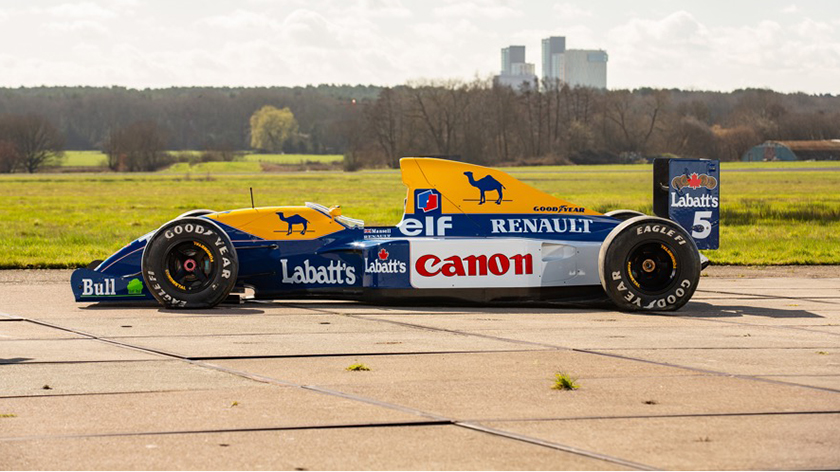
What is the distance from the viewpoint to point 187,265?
12273mm

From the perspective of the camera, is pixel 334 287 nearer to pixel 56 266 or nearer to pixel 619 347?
pixel 619 347

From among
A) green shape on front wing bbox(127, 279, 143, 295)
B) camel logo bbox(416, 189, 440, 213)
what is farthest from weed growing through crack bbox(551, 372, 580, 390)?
green shape on front wing bbox(127, 279, 143, 295)

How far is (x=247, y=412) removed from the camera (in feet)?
22.9

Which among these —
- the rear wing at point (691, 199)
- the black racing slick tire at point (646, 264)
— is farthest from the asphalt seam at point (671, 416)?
the rear wing at point (691, 199)

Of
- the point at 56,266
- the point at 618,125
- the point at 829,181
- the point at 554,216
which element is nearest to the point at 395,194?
the point at 829,181

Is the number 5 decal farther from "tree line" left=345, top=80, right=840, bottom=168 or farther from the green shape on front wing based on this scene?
"tree line" left=345, top=80, right=840, bottom=168

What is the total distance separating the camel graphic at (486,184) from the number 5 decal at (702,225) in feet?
8.17

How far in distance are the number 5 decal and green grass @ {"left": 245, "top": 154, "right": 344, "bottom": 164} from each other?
421 ft

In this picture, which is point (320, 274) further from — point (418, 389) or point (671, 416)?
point (671, 416)

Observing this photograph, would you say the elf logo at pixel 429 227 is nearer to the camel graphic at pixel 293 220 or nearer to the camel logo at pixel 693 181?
the camel graphic at pixel 293 220

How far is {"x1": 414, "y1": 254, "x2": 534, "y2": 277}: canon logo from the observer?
1212cm

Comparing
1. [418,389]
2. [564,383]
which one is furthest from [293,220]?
[564,383]

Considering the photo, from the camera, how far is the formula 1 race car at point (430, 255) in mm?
11797

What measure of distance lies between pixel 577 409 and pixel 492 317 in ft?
14.6
